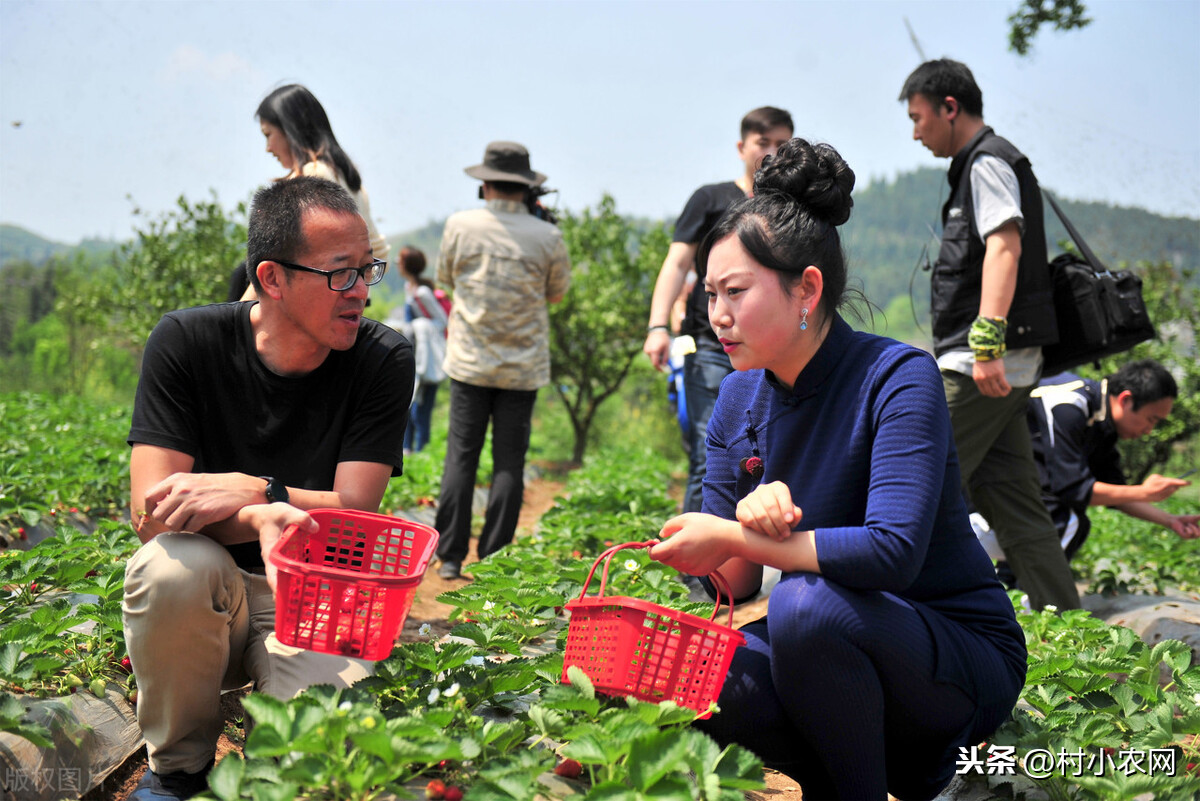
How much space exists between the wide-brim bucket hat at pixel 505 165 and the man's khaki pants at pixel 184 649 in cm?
291

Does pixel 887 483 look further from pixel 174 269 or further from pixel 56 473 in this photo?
pixel 174 269

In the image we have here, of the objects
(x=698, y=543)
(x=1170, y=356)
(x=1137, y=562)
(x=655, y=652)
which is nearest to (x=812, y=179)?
(x=698, y=543)

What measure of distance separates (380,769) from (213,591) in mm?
670

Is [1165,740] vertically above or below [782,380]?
below

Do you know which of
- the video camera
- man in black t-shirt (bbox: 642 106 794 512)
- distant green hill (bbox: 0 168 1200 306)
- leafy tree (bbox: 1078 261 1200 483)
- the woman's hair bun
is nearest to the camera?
the woman's hair bun

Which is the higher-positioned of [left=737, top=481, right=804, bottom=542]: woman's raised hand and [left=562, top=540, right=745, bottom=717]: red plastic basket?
[left=737, top=481, right=804, bottom=542]: woman's raised hand

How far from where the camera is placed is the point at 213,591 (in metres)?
2.03

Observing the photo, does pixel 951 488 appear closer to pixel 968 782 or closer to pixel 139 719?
pixel 968 782

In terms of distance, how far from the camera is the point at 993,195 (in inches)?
140

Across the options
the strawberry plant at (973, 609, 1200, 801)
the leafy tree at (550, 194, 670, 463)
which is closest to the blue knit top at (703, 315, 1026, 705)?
the strawberry plant at (973, 609, 1200, 801)

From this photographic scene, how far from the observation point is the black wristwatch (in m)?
2.11

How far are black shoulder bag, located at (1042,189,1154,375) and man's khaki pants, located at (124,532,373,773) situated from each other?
3.04m

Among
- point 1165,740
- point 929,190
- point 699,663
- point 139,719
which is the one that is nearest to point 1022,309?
point 1165,740

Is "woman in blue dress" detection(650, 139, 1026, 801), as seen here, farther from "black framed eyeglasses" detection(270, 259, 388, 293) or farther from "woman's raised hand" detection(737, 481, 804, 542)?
"black framed eyeglasses" detection(270, 259, 388, 293)
